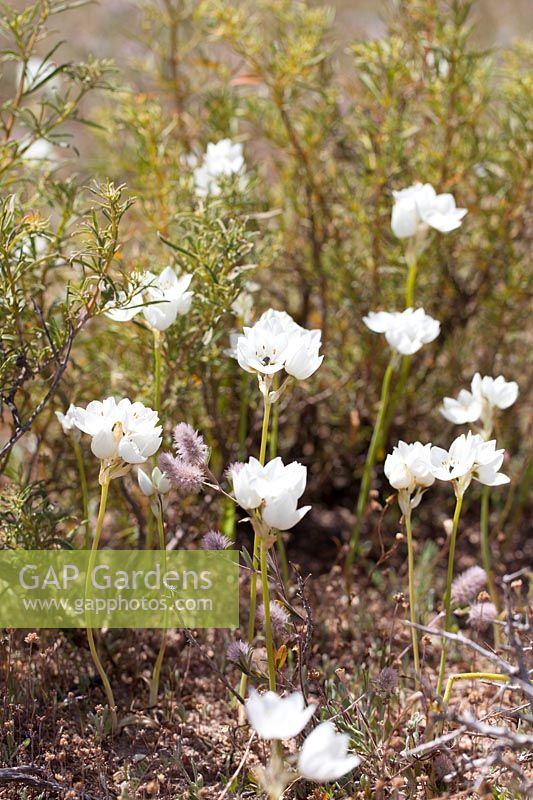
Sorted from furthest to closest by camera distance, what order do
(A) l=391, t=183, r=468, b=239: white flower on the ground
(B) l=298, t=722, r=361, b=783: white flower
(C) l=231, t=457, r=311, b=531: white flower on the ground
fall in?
(A) l=391, t=183, r=468, b=239: white flower on the ground → (C) l=231, t=457, r=311, b=531: white flower on the ground → (B) l=298, t=722, r=361, b=783: white flower

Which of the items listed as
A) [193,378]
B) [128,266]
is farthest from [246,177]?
[193,378]

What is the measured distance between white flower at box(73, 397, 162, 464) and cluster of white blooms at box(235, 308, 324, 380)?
0.64 ft

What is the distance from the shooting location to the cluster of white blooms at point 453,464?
1.47m

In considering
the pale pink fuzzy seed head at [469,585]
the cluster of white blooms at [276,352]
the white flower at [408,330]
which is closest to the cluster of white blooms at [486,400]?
the white flower at [408,330]

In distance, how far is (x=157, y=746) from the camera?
5.53 feet

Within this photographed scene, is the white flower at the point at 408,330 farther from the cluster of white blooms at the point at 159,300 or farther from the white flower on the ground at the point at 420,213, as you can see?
the cluster of white blooms at the point at 159,300

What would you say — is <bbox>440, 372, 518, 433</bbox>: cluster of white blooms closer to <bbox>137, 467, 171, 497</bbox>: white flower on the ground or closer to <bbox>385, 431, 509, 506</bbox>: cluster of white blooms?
<bbox>385, 431, 509, 506</bbox>: cluster of white blooms

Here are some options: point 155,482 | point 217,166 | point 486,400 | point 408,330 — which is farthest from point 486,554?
point 217,166

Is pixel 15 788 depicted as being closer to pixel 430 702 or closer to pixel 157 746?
pixel 157 746

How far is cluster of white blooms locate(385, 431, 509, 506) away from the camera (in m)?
1.47

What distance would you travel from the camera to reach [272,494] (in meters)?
1.28

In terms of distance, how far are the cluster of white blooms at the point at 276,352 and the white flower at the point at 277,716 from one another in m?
0.55

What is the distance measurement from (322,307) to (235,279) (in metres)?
0.71

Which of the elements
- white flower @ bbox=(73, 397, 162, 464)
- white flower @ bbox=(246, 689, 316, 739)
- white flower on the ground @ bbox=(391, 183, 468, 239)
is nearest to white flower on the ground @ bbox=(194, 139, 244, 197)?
white flower on the ground @ bbox=(391, 183, 468, 239)
